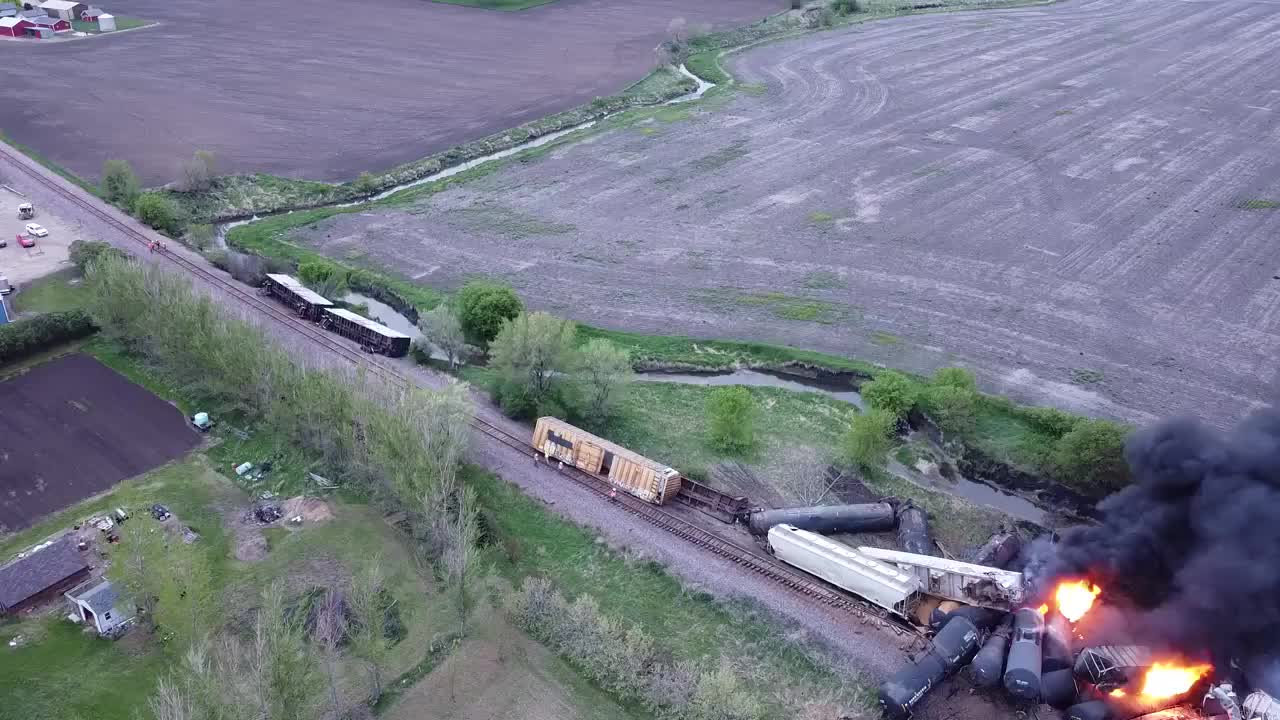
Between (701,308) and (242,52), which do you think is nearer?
(701,308)

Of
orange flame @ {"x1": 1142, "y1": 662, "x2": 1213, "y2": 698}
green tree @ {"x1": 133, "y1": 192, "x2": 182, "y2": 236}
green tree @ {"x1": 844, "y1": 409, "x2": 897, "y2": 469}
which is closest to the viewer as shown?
orange flame @ {"x1": 1142, "y1": 662, "x2": 1213, "y2": 698}

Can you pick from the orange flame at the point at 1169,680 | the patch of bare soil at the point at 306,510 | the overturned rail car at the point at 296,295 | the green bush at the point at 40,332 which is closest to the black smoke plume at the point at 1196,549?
the orange flame at the point at 1169,680

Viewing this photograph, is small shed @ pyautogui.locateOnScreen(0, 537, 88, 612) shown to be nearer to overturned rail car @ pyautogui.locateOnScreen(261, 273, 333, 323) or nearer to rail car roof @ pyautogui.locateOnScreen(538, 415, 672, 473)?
rail car roof @ pyautogui.locateOnScreen(538, 415, 672, 473)

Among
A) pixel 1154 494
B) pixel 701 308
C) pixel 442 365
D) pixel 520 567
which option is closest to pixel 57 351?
pixel 442 365

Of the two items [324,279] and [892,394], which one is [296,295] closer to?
[324,279]

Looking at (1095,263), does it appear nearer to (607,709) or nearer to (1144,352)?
(1144,352)

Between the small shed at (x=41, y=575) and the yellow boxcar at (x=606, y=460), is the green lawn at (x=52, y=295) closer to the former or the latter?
the small shed at (x=41, y=575)

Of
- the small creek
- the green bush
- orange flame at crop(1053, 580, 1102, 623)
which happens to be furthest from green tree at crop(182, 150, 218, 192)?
orange flame at crop(1053, 580, 1102, 623)

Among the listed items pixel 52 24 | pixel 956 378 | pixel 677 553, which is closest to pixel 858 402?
pixel 956 378
